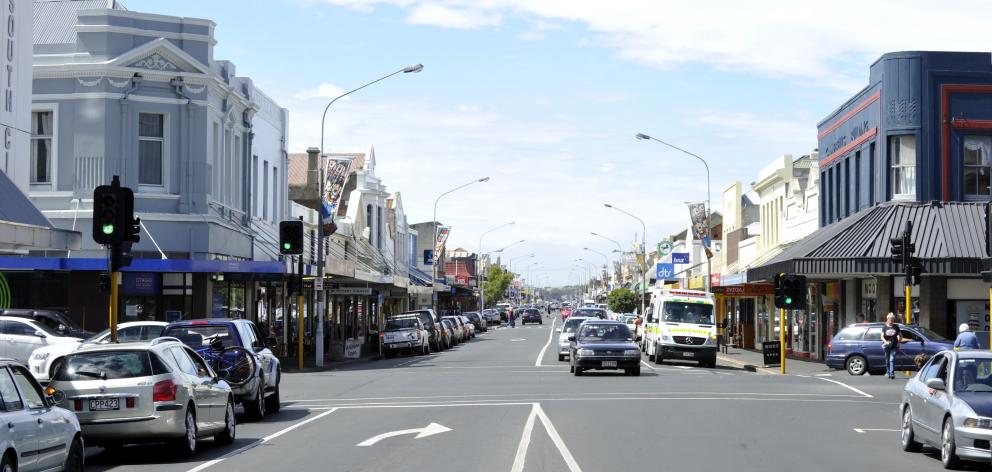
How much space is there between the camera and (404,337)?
50.4m

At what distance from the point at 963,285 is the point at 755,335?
24374 millimetres

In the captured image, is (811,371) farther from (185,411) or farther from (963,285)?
(185,411)

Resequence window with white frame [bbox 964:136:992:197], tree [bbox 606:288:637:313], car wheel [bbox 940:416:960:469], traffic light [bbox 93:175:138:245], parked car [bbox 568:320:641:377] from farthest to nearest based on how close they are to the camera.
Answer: tree [bbox 606:288:637:313] → window with white frame [bbox 964:136:992:197] → parked car [bbox 568:320:641:377] → traffic light [bbox 93:175:138:245] → car wheel [bbox 940:416:960:469]

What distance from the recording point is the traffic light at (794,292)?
37.0 meters

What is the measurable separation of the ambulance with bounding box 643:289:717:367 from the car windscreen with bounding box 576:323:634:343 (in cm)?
629

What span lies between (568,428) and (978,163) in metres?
26.4

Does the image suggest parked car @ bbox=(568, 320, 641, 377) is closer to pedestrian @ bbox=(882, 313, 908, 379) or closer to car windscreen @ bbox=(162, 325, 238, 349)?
pedestrian @ bbox=(882, 313, 908, 379)

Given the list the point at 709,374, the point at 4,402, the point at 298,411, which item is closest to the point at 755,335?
the point at 709,374

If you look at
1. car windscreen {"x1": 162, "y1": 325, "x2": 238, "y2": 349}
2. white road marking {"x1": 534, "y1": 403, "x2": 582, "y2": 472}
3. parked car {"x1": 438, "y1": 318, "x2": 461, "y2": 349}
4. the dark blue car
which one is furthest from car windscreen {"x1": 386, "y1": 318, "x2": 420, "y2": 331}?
car windscreen {"x1": 162, "y1": 325, "x2": 238, "y2": 349}

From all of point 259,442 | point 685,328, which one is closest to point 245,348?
point 259,442

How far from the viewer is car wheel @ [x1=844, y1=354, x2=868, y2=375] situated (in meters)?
36.3

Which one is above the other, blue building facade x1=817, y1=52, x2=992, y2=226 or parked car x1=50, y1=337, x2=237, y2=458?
blue building facade x1=817, y1=52, x2=992, y2=226

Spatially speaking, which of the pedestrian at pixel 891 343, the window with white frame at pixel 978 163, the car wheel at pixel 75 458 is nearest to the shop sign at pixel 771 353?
the window with white frame at pixel 978 163

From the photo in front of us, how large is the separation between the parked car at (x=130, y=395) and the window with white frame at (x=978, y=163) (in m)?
31.4
